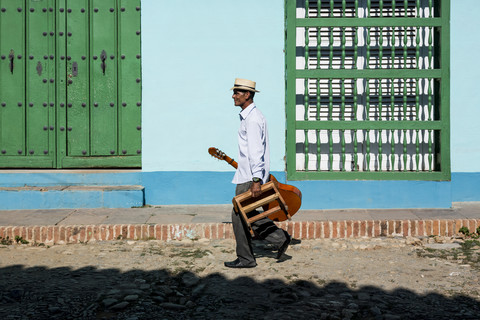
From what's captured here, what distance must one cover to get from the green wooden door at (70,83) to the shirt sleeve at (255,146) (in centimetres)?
319

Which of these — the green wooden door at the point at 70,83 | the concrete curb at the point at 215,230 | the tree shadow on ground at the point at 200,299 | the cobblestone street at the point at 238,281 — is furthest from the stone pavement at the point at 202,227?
the green wooden door at the point at 70,83

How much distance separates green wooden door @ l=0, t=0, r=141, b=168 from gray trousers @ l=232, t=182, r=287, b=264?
317 cm

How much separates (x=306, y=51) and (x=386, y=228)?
2.61 m

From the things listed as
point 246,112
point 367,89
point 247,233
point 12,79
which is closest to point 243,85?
point 246,112

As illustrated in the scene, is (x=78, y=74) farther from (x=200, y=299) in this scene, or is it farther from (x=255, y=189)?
(x=200, y=299)

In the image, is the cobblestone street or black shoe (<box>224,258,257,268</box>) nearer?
the cobblestone street

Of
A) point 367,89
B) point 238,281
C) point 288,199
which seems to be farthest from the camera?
point 367,89

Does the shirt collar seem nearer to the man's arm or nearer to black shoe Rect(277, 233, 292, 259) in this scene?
Result: the man's arm

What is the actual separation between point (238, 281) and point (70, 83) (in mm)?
4558

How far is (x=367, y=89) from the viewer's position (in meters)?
7.62

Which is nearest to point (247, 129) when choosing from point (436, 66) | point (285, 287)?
point (285, 287)

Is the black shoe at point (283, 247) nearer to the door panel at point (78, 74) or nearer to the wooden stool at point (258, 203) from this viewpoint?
the wooden stool at point (258, 203)

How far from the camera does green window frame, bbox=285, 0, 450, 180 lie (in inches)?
293

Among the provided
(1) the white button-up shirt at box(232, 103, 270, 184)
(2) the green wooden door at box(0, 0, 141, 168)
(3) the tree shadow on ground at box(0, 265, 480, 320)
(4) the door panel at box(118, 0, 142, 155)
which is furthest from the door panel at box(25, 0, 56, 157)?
(1) the white button-up shirt at box(232, 103, 270, 184)
